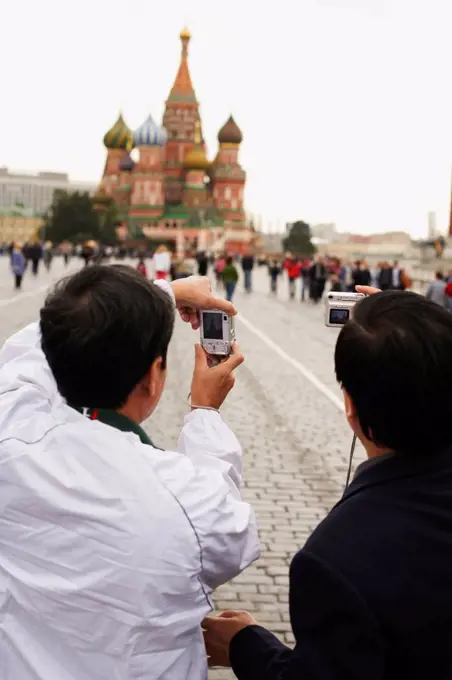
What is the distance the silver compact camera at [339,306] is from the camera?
2.41 meters

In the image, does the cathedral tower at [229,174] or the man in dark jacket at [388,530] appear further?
the cathedral tower at [229,174]

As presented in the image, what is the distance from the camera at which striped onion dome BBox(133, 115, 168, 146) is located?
3900 inches

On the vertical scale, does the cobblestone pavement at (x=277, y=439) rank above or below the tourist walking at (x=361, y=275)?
below

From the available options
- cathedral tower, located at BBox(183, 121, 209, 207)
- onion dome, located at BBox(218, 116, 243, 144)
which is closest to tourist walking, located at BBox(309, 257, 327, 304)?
cathedral tower, located at BBox(183, 121, 209, 207)

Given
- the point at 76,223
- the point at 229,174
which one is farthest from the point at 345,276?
the point at 229,174

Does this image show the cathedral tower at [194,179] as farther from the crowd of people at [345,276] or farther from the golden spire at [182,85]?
the crowd of people at [345,276]

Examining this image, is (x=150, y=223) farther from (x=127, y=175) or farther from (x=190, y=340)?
(x=190, y=340)

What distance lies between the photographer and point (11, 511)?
1.74m

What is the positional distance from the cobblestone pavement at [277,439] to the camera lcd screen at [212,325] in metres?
1.93

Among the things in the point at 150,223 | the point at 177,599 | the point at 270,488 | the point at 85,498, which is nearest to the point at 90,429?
the point at 85,498

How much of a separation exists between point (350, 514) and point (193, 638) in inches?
16.0

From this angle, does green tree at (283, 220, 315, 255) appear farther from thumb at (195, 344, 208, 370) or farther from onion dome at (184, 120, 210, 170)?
thumb at (195, 344, 208, 370)

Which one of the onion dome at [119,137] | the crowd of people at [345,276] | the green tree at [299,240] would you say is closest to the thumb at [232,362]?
the crowd of people at [345,276]

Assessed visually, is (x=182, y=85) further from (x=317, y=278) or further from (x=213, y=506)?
(x=213, y=506)
